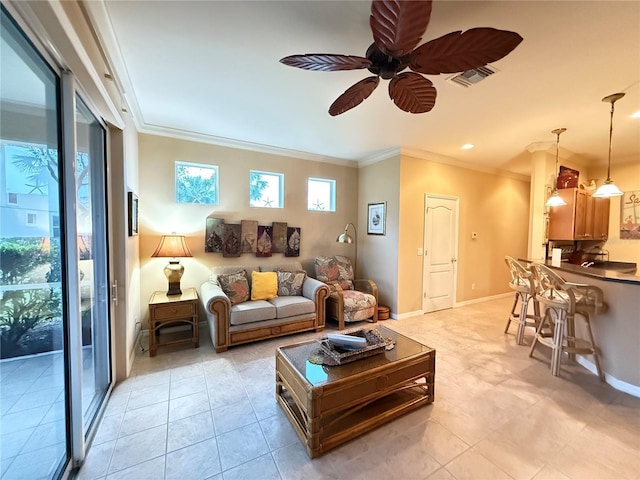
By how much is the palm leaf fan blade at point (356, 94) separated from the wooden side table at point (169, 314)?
101 inches

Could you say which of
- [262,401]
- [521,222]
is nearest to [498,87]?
[262,401]

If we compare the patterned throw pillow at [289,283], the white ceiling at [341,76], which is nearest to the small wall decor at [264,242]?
the patterned throw pillow at [289,283]

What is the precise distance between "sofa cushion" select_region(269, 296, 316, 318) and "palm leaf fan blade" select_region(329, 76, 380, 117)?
2.36 m

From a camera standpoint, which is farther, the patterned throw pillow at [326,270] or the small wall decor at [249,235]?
the patterned throw pillow at [326,270]

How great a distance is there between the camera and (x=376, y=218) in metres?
4.62

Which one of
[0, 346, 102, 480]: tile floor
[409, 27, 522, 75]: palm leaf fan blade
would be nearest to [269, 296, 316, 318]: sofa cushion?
[0, 346, 102, 480]: tile floor

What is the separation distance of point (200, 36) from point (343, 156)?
10.2ft

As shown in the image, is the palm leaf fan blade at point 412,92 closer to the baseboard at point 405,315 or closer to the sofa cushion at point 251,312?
the sofa cushion at point 251,312

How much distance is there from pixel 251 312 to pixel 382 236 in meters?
2.48

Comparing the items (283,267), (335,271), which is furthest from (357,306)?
(283,267)

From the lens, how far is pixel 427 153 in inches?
171

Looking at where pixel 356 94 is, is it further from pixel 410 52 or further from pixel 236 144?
pixel 236 144

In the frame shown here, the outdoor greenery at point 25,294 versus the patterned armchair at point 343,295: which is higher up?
the outdoor greenery at point 25,294

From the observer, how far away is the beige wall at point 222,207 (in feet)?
11.4
